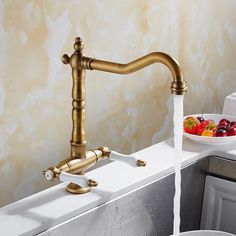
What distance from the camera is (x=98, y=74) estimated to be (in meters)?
1.41

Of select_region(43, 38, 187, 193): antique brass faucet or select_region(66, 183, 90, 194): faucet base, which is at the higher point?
select_region(43, 38, 187, 193): antique brass faucet

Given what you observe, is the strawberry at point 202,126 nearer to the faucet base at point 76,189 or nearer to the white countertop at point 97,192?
the white countertop at point 97,192

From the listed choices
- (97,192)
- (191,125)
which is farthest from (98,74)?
(97,192)

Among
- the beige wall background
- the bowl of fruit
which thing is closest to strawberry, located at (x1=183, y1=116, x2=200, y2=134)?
the bowl of fruit

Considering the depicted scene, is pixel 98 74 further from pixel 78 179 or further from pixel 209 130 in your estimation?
pixel 78 179

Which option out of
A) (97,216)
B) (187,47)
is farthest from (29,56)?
(187,47)

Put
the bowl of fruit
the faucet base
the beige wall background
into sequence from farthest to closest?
the bowl of fruit → the beige wall background → the faucet base

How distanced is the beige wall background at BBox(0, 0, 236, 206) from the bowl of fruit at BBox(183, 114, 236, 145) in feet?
0.61

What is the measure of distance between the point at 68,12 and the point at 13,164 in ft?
1.14

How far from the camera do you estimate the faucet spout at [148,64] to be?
979 mm

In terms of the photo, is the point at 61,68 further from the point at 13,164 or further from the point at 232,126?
the point at 232,126

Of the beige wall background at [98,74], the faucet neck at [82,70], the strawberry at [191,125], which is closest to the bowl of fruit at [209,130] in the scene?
the strawberry at [191,125]

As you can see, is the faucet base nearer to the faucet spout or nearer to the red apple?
the faucet spout

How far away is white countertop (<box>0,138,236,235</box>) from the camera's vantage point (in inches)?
39.6
